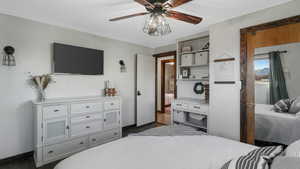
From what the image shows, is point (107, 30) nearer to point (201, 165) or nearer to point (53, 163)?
point (53, 163)

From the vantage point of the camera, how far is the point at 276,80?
2160 millimetres

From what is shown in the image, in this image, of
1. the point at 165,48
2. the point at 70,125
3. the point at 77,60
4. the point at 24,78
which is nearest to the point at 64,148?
the point at 70,125

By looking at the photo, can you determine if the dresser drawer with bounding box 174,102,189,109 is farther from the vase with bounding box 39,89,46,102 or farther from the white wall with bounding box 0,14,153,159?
the vase with bounding box 39,89,46,102

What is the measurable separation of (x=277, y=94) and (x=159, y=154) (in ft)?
6.72

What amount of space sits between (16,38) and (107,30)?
4.88 ft

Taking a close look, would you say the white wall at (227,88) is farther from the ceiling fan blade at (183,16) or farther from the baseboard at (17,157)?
the baseboard at (17,157)

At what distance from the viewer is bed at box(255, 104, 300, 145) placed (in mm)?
2033

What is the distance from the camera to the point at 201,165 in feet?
3.69

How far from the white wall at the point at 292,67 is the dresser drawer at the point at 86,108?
3.03 meters

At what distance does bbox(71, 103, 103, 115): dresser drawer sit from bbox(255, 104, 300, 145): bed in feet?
8.89

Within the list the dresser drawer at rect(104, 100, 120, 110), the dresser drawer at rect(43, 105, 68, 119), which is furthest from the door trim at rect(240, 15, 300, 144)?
the dresser drawer at rect(43, 105, 68, 119)

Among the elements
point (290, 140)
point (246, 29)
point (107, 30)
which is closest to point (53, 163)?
point (107, 30)

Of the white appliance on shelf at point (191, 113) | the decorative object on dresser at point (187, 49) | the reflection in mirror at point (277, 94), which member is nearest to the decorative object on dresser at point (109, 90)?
the white appliance on shelf at point (191, 113)

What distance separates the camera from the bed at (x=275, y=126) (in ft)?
6.67
